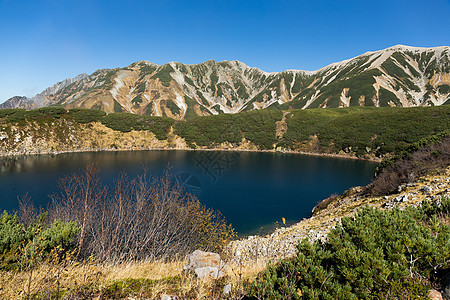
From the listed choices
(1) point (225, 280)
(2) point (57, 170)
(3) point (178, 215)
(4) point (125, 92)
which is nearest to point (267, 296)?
(1) point (225, 280)

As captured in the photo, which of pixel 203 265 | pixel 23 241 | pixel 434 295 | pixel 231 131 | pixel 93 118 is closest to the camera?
pixel 434 295

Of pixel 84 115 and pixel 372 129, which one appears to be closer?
pixel 372 129

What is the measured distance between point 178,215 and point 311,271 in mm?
12288

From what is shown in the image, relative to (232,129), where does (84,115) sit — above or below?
above

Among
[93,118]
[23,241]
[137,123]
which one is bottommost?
[23,241]

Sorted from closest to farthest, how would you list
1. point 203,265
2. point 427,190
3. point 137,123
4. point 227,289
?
1. point 227,289
2. point 203,265
3. point 427,190
4. point 137,123

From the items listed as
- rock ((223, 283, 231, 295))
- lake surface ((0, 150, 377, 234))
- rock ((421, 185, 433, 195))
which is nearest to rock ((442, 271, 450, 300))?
rock ((223, 283, 231, 295))

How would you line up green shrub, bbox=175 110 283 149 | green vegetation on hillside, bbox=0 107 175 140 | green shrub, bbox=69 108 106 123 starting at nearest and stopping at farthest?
green vegetation on hillside, bbox=0 107 175 140
green shrub, bbox=69 108 106 123
green shrub, bbox=175 110 283 149

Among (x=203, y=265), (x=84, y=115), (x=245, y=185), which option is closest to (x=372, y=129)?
(x=245, y=185)

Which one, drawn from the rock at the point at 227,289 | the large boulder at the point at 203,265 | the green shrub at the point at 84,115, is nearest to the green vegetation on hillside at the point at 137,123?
the green shrub at the point at 84,115

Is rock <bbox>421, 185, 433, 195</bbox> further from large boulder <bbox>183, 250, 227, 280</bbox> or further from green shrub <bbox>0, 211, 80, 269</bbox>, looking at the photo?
green shrub <bbox>0, 211, 80, 269</bbox>

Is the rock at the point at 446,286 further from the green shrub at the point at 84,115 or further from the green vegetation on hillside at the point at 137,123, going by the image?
the green shrub at the point at 84,115

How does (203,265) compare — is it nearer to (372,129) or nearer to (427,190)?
(427,190)

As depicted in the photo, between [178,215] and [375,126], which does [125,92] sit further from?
[178,215]
